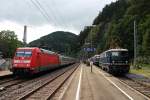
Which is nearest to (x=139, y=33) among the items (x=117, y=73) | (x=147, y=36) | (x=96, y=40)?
(x=147, y=36)

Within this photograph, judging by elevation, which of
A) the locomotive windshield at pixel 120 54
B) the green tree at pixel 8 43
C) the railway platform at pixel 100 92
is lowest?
the railway platform at pixel 100 92

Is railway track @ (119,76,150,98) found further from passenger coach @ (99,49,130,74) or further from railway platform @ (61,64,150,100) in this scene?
passenger coach @ (99,49,130,74)

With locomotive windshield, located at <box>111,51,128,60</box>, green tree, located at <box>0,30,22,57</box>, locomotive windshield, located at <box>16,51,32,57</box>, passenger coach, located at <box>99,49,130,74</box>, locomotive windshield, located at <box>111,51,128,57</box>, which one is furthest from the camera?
green tree, located at <box>0,30,22,57</box>

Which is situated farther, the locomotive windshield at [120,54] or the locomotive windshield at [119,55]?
the locomotive windshield at [120,54]

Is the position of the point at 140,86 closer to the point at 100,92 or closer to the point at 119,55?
the point at 100,92

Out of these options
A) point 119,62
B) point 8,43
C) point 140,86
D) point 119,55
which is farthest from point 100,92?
point 8,43

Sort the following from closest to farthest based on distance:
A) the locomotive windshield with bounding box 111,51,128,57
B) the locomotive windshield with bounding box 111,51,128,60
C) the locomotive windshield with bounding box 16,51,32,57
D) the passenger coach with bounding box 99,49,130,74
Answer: the locomotive windshield with bounding box 16,51,32,57
the passenger coach with bounding box 99,49,130,74
the locomotive windshield with bounding box 111,51,128,60
the locomotive windshield with bounding box 111,51,128,57

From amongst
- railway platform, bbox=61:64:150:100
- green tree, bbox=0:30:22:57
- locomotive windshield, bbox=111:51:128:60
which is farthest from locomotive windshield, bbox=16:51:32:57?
green tree, bbox=0:30:22:57

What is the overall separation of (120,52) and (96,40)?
414ft

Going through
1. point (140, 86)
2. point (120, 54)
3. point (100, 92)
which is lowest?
point (100, 92)

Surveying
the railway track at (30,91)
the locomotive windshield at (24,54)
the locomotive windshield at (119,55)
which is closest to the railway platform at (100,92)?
the railway track at (30,91)

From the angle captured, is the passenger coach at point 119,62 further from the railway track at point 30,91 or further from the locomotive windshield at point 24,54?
the railway track at point 30,91

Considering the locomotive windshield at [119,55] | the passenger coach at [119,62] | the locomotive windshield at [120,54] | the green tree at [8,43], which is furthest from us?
the green tree at [8,43]

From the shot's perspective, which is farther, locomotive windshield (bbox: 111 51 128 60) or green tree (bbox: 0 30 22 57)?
green tree (bbox: 0 30 22 57)
